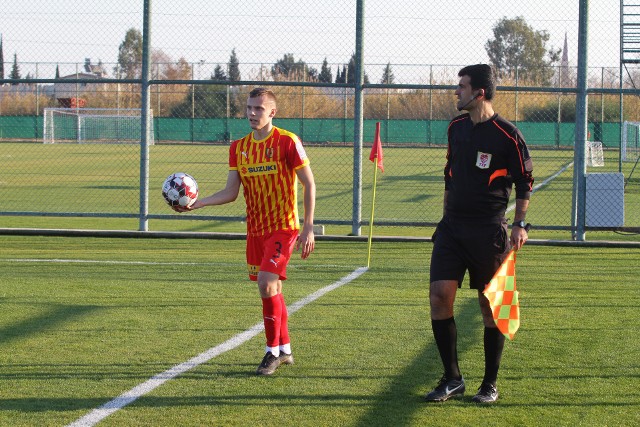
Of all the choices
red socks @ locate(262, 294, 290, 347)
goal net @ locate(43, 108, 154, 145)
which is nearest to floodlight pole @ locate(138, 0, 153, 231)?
red socks @ locate(262, 294, 290, 347)

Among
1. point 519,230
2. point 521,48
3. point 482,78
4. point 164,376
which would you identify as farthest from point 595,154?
point 164,376

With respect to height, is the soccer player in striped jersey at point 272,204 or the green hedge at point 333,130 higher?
the green hedge at point 333,130

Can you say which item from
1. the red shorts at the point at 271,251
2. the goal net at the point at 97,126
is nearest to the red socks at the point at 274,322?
the red shorts at the point at 271,251

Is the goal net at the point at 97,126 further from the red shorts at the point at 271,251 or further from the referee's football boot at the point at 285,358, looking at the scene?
the referee's football boot at the point at 285,358

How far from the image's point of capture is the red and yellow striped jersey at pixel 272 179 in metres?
6.36

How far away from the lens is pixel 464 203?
18.3ft

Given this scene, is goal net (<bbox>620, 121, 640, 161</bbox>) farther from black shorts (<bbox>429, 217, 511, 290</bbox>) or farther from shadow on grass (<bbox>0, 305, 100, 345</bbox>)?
black shorts (<bbox>429, 217, 511, 290</bbox>)

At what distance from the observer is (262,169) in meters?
6.38

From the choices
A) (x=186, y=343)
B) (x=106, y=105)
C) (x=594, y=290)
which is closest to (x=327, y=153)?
(x=106, y=105)

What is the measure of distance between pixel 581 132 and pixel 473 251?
8.05 m

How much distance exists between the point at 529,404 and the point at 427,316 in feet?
8.55

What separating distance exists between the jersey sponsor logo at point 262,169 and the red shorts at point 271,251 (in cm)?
41

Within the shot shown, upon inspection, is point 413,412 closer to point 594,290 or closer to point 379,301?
point 379,301

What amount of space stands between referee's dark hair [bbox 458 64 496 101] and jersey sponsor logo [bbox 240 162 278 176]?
1498 millimetres
